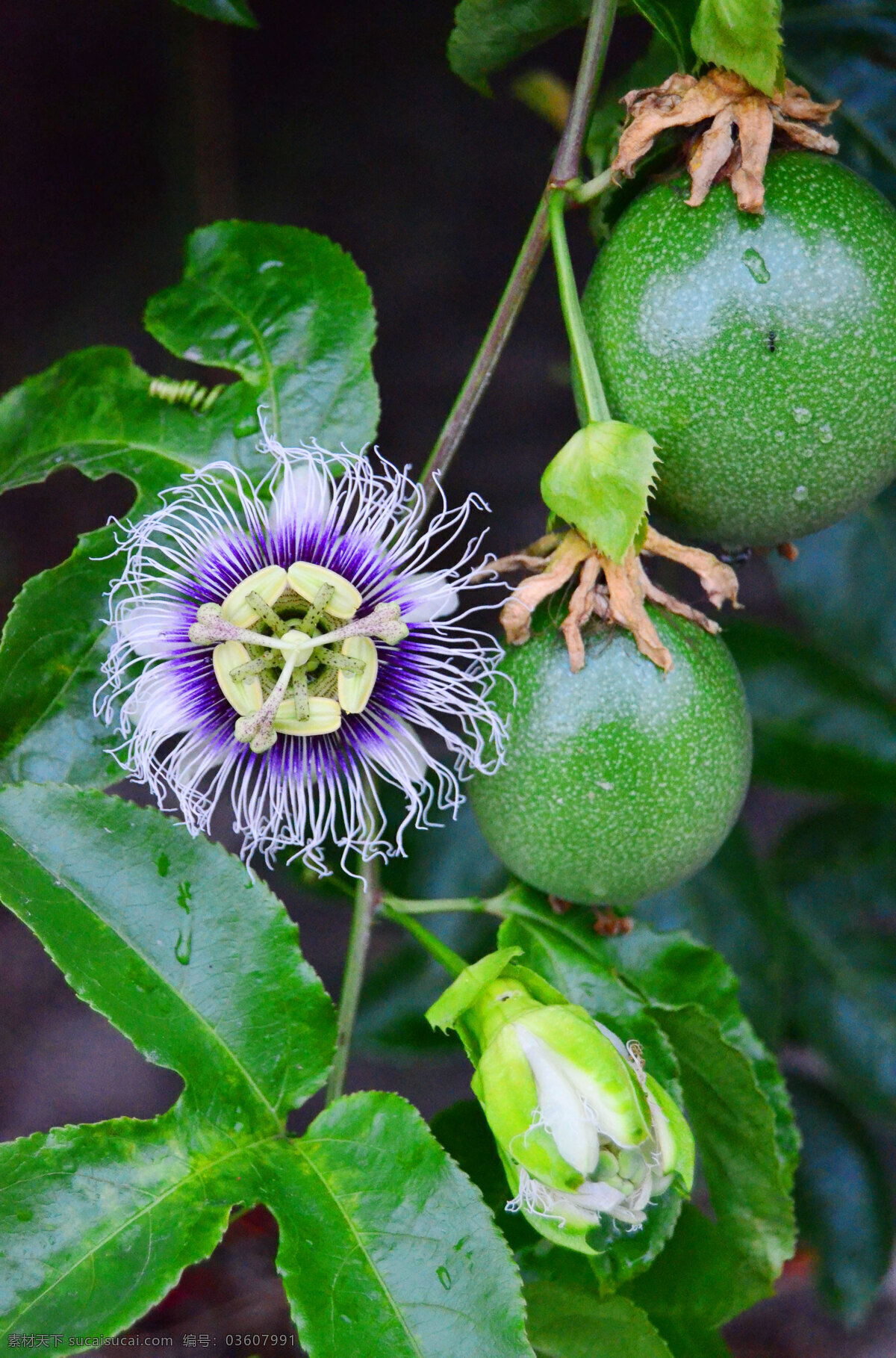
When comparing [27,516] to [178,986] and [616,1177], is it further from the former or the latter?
[616,1177]

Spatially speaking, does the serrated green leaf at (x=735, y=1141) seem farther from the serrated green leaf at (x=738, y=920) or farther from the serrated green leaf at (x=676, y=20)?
the serrated green leaf at (x=676, y=20)

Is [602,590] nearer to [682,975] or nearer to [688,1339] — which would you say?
[682,975]

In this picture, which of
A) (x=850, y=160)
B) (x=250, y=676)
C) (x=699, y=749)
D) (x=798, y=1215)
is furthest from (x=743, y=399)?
(x=798, y=1215)

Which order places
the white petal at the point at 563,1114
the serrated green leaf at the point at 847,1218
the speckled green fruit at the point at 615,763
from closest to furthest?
the white petal at the point at 563,1114 → the speckled green fruit at the point at 615,763 → the serrated green leaf at the point at 847,1218

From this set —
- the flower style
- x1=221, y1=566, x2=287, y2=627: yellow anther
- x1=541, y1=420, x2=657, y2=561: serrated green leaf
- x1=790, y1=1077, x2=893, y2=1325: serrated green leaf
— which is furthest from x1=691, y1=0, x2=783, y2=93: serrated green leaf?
x1=790, y1=1077, x2=893, y2=1325: serrated green leaf

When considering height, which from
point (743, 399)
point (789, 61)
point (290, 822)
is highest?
point (789, 61)

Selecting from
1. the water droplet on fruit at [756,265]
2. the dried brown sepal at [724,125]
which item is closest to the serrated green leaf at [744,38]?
the dried brown sepal at [724,125]

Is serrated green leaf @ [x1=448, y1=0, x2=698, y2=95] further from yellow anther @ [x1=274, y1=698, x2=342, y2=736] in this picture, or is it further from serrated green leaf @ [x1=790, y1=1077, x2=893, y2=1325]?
serrated green leaf @ [x1=790, y1=1077, x2=893, y2=1325]
